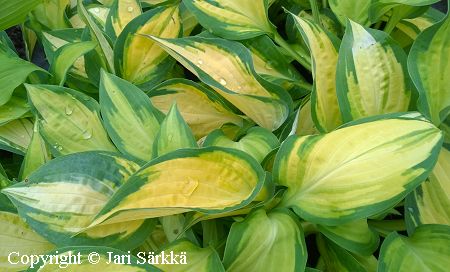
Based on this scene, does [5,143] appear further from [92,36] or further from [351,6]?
[351,6]

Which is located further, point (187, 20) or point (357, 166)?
point (187, 20)

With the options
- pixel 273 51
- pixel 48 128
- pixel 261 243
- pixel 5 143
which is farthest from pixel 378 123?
pixel 5 143

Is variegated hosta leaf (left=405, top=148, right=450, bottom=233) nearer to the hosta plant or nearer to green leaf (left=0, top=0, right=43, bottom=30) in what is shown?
the hosta plant

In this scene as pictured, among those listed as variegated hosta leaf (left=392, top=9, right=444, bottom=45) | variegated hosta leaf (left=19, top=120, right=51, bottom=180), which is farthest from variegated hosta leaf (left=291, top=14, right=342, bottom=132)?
variegated hosta leaf (left=19, top=120, right=51, bottom=180)

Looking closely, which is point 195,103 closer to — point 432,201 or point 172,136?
point 172,136

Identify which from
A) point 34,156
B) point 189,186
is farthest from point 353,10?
point 34,156

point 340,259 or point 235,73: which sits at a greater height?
point 235,73
